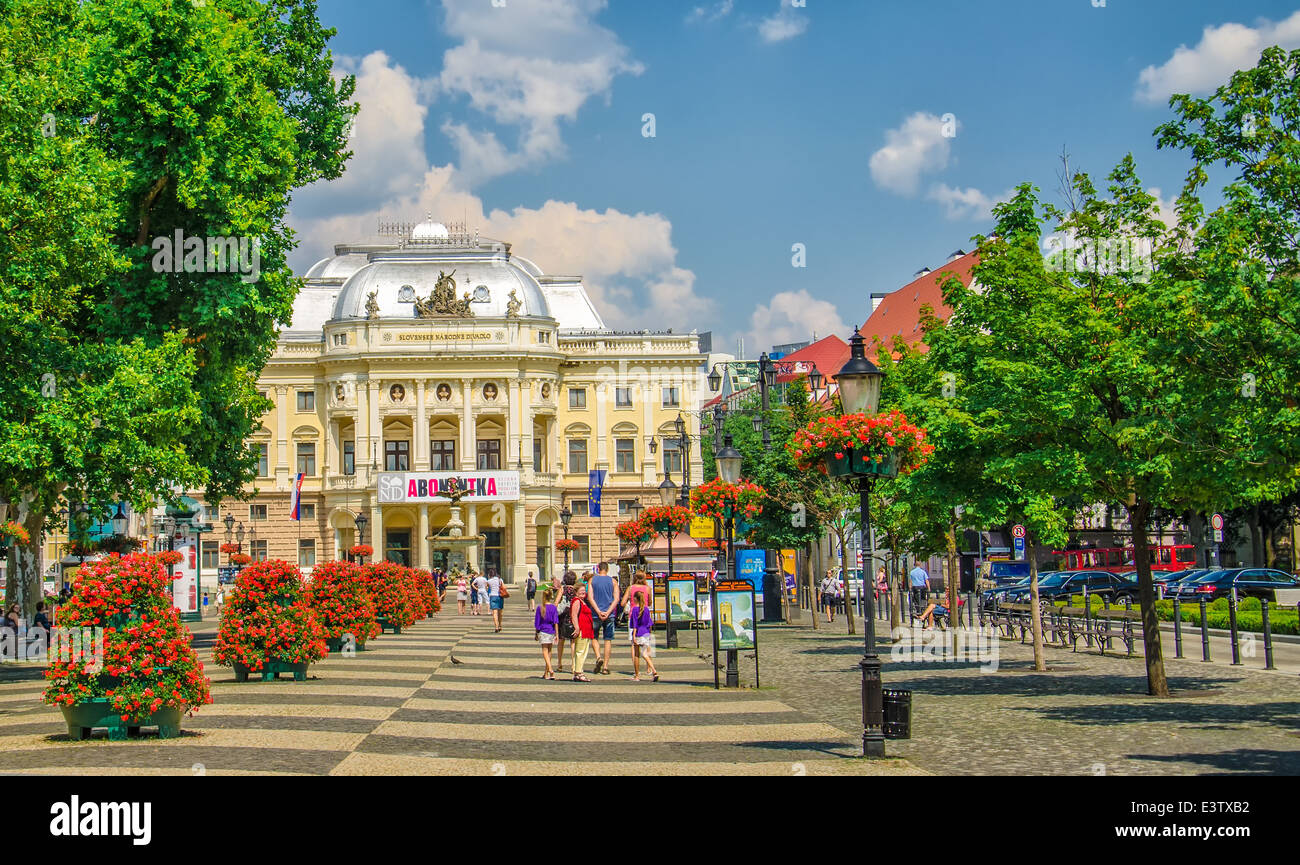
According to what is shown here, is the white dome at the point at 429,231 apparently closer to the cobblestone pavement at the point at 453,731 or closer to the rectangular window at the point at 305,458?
the rectangular window at the point at 305,458

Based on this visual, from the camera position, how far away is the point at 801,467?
15.7 meters

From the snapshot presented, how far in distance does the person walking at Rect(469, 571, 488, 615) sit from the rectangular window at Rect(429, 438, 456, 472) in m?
30.6

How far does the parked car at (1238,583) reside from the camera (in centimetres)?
4447

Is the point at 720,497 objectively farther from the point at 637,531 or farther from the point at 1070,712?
the point at 637,531

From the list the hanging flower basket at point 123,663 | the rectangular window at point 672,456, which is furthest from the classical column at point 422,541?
the hanging flower basket at point 123,663

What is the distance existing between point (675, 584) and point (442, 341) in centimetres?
5525

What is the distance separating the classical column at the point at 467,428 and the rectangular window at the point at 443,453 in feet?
8.93

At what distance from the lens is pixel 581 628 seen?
23750mm

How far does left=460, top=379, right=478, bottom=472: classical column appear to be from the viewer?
83.2 meters

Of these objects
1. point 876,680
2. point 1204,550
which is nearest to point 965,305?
point 876,680

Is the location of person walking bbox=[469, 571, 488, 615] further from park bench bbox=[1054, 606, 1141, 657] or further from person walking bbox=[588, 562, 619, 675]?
person walking bbox=[588, 562, 619, 675]

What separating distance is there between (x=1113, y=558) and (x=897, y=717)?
53622mm

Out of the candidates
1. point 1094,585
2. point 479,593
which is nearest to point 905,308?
point 1094,585

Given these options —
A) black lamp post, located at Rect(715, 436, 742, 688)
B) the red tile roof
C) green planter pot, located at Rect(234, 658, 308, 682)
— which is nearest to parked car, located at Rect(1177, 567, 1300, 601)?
black lamp post, located at Rect(715, 436, 742, 688)
